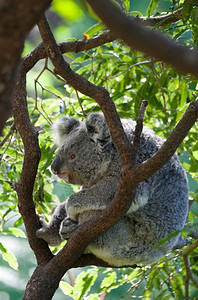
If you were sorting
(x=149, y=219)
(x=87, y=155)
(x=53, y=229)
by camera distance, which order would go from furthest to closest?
(x=87, y=155), (x=149, y=219), (x=53, y=229)

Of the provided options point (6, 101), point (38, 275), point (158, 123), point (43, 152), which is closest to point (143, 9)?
point (158, 123)

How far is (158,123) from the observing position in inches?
165

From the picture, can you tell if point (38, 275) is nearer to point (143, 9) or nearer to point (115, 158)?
point (115, 158)

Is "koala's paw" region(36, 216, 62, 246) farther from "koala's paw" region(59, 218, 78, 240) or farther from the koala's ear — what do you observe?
the koala's ear

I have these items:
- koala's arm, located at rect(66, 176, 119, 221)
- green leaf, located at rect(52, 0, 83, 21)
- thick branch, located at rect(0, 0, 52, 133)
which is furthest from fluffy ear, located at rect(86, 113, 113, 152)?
thick branch, located at rect(0, 0, 52, 133)

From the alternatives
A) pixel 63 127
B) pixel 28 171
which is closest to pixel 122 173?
pixel 28 171

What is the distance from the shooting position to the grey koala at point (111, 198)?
8.65ft

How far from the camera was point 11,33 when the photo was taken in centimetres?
61

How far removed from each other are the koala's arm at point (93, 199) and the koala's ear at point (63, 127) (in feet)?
2.04

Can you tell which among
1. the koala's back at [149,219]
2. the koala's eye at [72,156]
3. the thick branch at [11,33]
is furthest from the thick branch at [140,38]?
the koala's eye at [72,156]

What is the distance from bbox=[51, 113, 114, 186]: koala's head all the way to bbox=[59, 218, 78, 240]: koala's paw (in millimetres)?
346

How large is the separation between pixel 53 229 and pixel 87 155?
557mm

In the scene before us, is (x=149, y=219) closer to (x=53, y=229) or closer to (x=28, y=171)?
(x=53, y=229)

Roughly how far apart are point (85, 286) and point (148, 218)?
102cm
